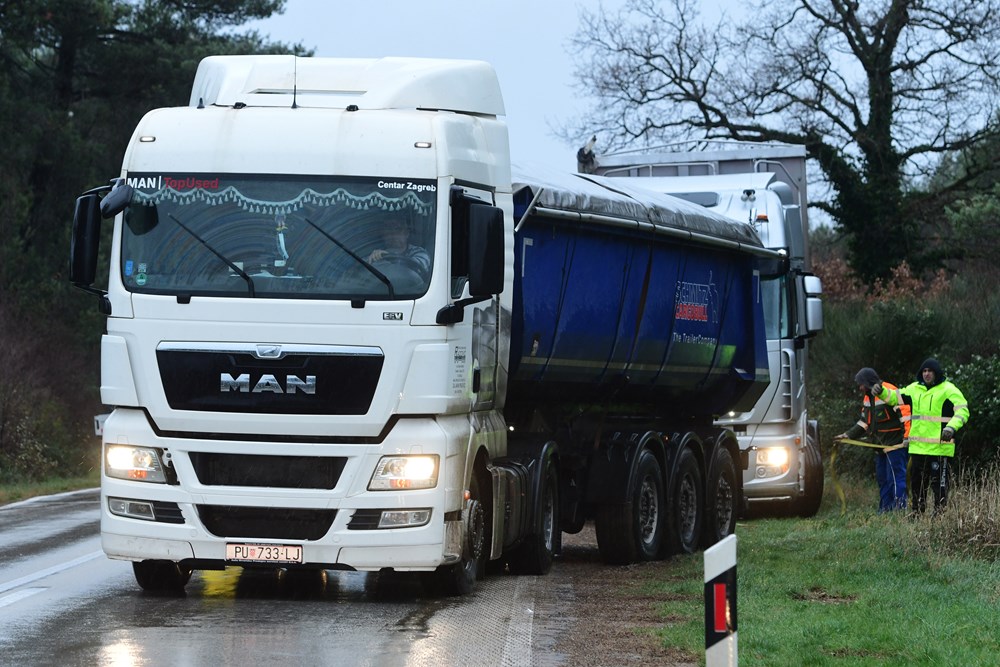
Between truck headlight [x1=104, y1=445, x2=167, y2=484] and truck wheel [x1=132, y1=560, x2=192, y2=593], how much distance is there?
2.94 feet

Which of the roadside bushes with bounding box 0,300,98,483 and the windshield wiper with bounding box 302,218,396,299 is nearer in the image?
the windshield wiper with bounding box 302,218,396,299

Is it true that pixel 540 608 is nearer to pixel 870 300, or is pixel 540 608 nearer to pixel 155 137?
pixel 155 137

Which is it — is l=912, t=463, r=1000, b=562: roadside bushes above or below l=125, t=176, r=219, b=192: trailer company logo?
below

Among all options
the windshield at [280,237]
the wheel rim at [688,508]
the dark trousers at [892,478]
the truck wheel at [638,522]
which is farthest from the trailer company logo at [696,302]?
the windshield at [280,237]

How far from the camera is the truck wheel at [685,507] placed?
14.9 metres

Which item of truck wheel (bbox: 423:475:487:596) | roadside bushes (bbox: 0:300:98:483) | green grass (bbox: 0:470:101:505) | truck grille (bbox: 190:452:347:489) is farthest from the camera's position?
roadside bushes (bbox: 0:300:98:483)

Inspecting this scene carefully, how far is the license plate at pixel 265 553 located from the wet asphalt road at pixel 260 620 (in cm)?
33

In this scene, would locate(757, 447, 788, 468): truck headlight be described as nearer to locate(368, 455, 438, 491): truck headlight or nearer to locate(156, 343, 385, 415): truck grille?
locate(368, 455, 438, 491): truck headlight

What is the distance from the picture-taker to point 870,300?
3272 centimetres

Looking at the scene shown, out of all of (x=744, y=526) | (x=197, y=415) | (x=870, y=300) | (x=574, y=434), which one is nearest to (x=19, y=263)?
(x=870, y=300)

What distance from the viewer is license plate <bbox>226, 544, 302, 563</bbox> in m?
10.3

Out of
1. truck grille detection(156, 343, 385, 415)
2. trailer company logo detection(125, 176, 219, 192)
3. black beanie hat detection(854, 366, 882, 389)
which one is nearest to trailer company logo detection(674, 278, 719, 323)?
black beanie hat detection(854, 366, 882, 389)

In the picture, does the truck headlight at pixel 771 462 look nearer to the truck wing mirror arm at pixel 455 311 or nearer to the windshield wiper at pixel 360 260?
the truck wing mirror arm at pixel 455 311

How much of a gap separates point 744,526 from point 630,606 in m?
7.45
